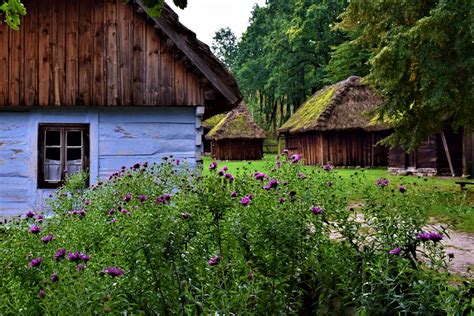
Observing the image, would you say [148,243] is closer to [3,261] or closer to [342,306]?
[3,261]

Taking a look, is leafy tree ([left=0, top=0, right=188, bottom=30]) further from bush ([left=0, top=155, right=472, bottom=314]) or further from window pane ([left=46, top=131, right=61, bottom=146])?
window pane ([left=46, top=131, right=61, bottom=146])

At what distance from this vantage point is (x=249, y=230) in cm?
350

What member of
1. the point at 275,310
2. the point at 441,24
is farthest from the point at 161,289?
the point at 441,24

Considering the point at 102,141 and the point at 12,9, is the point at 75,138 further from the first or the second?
the point at 12,9

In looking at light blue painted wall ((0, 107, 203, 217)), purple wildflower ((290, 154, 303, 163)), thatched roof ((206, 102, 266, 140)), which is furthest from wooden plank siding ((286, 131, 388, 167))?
purple wildflower ((290, 154, 303, 163))

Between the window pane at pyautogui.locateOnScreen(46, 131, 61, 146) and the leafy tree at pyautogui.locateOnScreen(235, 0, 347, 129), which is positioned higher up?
the leafy tree at pyautogui.locateOnScreen(235, 0, 347, 129)

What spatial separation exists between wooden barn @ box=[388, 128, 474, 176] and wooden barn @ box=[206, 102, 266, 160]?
16544 millimetres

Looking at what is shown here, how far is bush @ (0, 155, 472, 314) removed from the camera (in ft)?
8.71

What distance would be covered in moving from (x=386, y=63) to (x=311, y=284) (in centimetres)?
971

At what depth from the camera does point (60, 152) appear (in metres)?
9.38

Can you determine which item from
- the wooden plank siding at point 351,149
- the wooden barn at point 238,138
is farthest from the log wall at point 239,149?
the wooden plank siding at point 351,149

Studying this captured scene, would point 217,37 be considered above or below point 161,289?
above

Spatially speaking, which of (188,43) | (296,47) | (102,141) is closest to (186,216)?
(188,43)

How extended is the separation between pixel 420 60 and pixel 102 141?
26.0 feet
